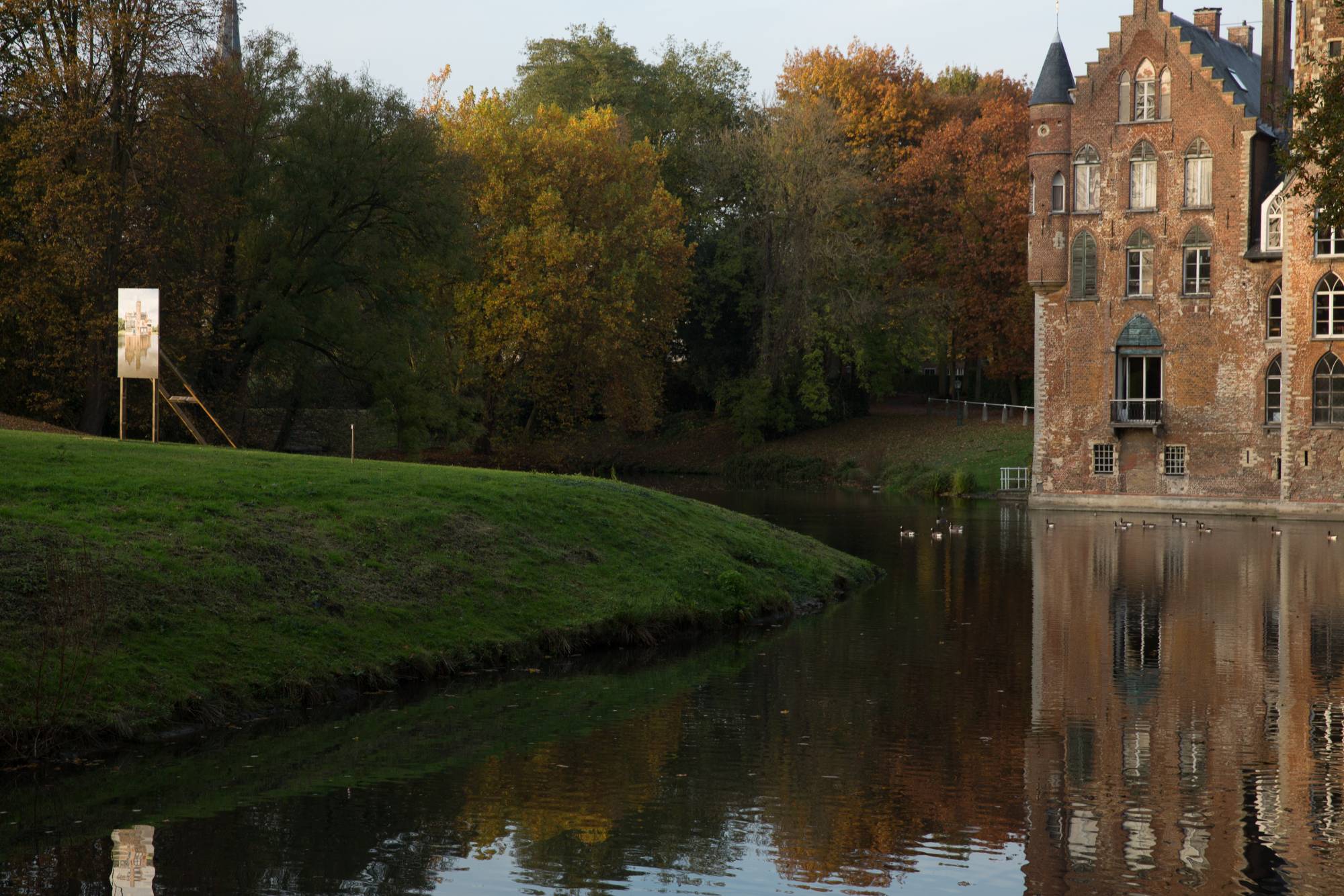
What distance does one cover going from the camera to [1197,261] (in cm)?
5288

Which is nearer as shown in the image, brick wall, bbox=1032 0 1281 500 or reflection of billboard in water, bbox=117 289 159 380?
reflection of billboard in water, bbox=117 289 159 380

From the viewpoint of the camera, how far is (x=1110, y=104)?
5366 centimetres

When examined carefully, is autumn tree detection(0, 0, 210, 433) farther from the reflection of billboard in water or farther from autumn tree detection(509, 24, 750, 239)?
autumn tree detection(509, 24, 750, 239)

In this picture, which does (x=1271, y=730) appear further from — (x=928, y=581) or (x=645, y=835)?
(x=928, y=581)

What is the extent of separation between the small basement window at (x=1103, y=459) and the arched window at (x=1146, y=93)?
12.2m

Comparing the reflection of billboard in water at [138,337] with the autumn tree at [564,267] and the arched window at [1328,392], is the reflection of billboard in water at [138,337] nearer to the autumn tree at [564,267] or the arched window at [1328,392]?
the autumn tree at [564,267]

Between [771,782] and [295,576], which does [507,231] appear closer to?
[295,576]

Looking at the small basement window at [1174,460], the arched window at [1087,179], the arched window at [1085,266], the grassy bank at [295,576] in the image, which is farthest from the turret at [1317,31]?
the grassy bank at [295,576]

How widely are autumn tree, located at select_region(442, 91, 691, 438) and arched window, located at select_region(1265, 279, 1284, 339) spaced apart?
2296 centimetres

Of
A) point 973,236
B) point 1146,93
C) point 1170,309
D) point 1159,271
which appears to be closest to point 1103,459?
point 1170,309

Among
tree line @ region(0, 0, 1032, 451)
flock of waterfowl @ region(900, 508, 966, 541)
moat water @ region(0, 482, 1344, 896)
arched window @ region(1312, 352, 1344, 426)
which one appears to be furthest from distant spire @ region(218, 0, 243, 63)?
arched window @ region(1312, 352, 1344, 426)

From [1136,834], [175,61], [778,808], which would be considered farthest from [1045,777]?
[175,61]

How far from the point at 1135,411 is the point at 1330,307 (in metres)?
8.37

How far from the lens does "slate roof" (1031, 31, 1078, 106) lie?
54125 millimetres
